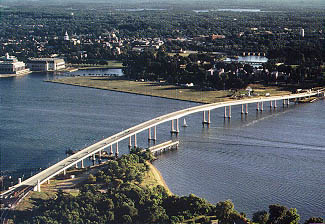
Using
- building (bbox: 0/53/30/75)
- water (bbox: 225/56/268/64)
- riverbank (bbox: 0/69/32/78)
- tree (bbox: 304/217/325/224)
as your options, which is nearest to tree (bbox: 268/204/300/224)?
tree (bbox: 304/217/325/224)

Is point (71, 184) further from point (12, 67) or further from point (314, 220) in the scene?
point (12, 67)

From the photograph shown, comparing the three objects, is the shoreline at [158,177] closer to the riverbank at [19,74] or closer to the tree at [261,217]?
the tree at [261,217]

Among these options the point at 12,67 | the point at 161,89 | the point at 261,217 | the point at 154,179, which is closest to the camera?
the point at 261,217

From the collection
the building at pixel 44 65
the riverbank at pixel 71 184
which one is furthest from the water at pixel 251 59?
the riverbank at pixel 71 184

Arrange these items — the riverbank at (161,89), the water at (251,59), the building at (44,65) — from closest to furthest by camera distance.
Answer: the riverbank at (161,89), the building at (44,65), the water at (251,59)

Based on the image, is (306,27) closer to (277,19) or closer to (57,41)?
(277,19)

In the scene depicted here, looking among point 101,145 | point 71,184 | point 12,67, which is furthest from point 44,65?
point 71,184
